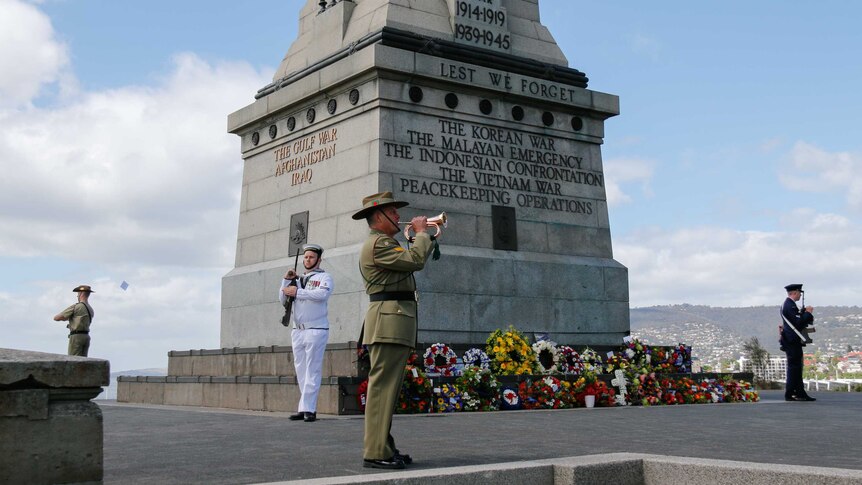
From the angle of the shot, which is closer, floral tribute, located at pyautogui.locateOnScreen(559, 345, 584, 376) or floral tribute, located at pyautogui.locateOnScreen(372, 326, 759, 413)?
floral tribute, located at pyautogui.locateOnScreen(372, 326, 759, 413)

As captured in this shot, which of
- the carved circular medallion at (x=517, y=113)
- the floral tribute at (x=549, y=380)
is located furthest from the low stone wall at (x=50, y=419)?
the carved circular medallion at (x=517, y=113)

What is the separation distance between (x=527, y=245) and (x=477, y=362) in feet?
10.1

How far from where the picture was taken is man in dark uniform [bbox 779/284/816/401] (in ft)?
53.3

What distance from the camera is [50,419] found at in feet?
18.1

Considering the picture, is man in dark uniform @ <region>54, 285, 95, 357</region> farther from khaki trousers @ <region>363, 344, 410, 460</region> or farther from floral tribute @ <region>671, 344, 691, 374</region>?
khaki trousers @ <region>363, 344, 410, 460</region>

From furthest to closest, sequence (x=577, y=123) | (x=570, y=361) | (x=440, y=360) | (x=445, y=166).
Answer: (x=577, y=123)
(x=445, y=166)
(x=570, y=361)
(x=440, y=360)

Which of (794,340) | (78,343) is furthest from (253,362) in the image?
(794,340)

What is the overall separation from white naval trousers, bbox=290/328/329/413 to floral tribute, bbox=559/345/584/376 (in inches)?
177

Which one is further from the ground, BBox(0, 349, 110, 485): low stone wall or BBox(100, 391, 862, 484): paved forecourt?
BBox(0, 349, 110, 485): low stone wall

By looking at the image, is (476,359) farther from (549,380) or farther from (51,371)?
(51,371)

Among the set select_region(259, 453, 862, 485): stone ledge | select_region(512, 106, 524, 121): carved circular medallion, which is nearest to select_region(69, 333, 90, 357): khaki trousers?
select_region(512, 106, 524, 121): carved circular medallion

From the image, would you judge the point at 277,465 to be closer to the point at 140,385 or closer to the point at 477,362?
the point at 477,362

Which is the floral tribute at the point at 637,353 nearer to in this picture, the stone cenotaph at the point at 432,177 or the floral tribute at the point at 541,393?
the stone cenotaph at the point at 432,177

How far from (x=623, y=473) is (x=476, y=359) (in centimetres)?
754
